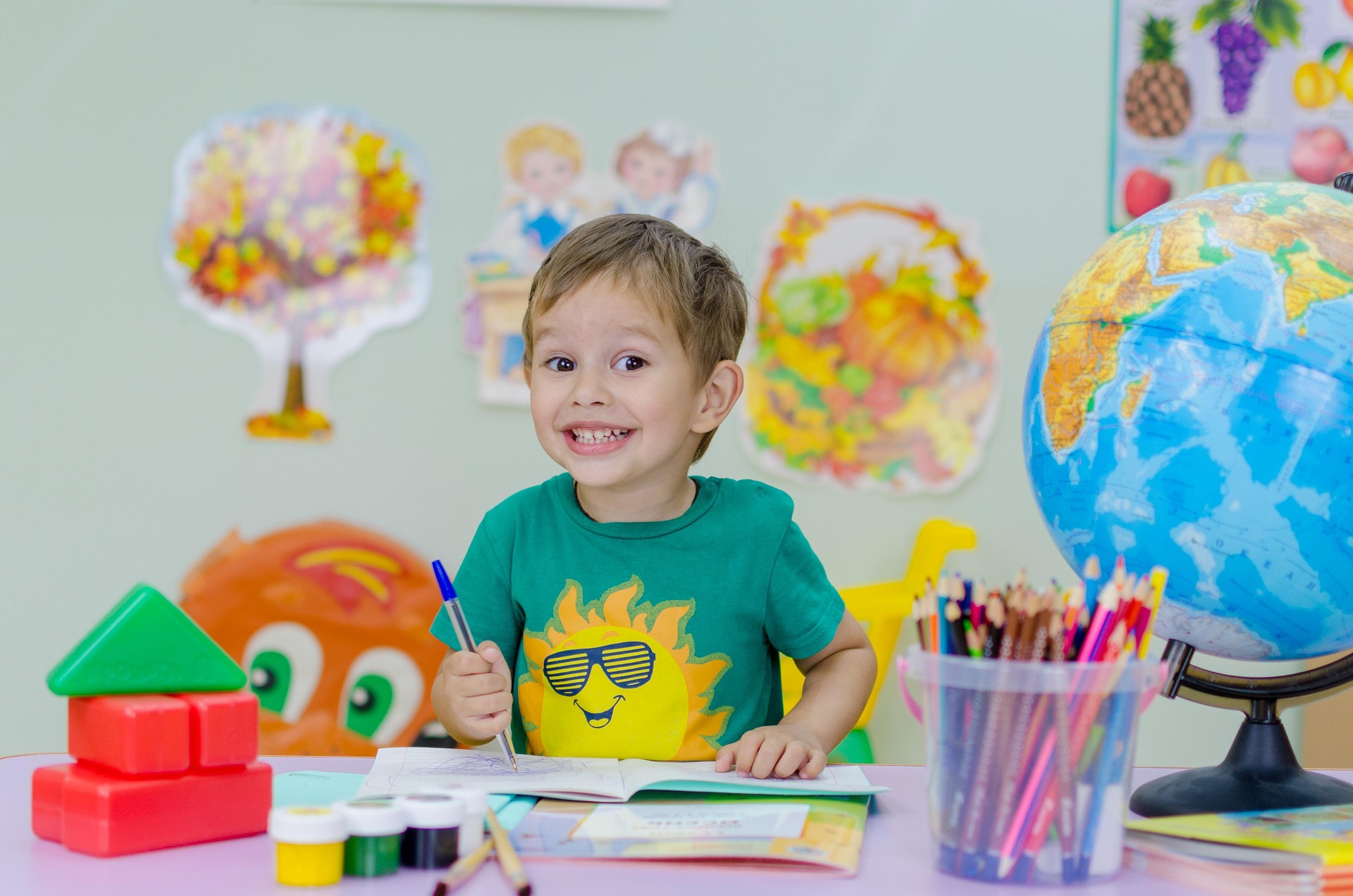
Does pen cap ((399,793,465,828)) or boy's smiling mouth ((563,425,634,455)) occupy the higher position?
boy's smiling mouth ((563,425,634,455))

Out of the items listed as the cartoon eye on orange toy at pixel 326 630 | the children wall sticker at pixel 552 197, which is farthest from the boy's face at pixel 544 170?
the cartoon eye on orange toy at pixel 326 630

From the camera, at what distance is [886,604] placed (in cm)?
157

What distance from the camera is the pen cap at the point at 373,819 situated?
1.73 ft

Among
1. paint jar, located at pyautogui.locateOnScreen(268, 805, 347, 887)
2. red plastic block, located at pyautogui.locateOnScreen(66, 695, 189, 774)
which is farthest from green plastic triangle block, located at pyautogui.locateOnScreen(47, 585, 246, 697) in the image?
paint jar, located at pyautogui.locateOnScreen(268, 805, 347, 887)

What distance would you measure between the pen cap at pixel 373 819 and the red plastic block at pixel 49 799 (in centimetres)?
17

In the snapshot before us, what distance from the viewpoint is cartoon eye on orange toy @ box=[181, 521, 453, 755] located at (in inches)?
64.2

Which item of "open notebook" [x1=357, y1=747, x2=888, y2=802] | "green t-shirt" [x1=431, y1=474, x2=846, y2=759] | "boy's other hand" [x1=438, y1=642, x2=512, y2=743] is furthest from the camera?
"green t-shirt" [x1=431, y1=474, x2=846, y2=759]

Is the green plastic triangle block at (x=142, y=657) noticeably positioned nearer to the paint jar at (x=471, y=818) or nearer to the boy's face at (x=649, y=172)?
the paint jar at (x=471, y=818)

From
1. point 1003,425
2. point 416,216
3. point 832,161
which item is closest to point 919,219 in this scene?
point 832,161

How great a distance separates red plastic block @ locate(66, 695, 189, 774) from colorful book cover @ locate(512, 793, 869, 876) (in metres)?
0.18

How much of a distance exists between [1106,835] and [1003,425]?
3.82 feet

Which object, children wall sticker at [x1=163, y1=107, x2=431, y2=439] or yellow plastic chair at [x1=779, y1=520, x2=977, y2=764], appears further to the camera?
children wall sticker at [x1=163, y1=107, x2=431, y2=439]

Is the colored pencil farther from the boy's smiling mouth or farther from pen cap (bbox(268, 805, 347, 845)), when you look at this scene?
the boy's smiling mouth

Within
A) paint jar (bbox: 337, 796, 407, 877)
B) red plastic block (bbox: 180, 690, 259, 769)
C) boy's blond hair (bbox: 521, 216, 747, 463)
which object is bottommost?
paint jar (bbox: 337, 796, 407, 877)
